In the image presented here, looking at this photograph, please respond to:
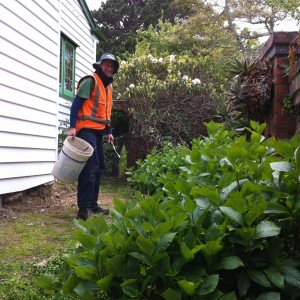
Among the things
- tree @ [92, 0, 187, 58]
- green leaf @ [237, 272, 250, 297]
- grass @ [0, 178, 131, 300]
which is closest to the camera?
green leaf @ [237, 272, 250, 297]

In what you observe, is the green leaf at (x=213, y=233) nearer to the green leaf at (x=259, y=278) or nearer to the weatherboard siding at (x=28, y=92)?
the green leaf at (x=259, y=278)

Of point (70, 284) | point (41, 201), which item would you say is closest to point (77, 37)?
point (41, 201)

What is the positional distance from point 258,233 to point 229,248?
0.38ft

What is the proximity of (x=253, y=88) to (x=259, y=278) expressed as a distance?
8.14ft

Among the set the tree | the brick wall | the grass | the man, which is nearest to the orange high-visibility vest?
the man

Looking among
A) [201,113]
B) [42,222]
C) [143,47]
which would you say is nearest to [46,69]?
[42,222]

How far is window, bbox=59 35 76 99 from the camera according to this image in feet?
31.6

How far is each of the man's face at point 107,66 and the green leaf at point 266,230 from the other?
14.8ft

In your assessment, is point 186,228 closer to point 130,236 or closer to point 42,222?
point 130,236

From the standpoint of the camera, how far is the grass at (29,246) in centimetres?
281

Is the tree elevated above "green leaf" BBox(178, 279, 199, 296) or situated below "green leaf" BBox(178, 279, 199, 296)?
above

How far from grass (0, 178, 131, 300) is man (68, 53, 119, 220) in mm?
425

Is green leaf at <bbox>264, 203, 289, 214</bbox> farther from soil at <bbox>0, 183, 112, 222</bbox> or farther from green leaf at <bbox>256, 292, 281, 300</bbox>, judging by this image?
soil at <bbox>0, 183, 112, 222</bbox>

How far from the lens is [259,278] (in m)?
1.23
